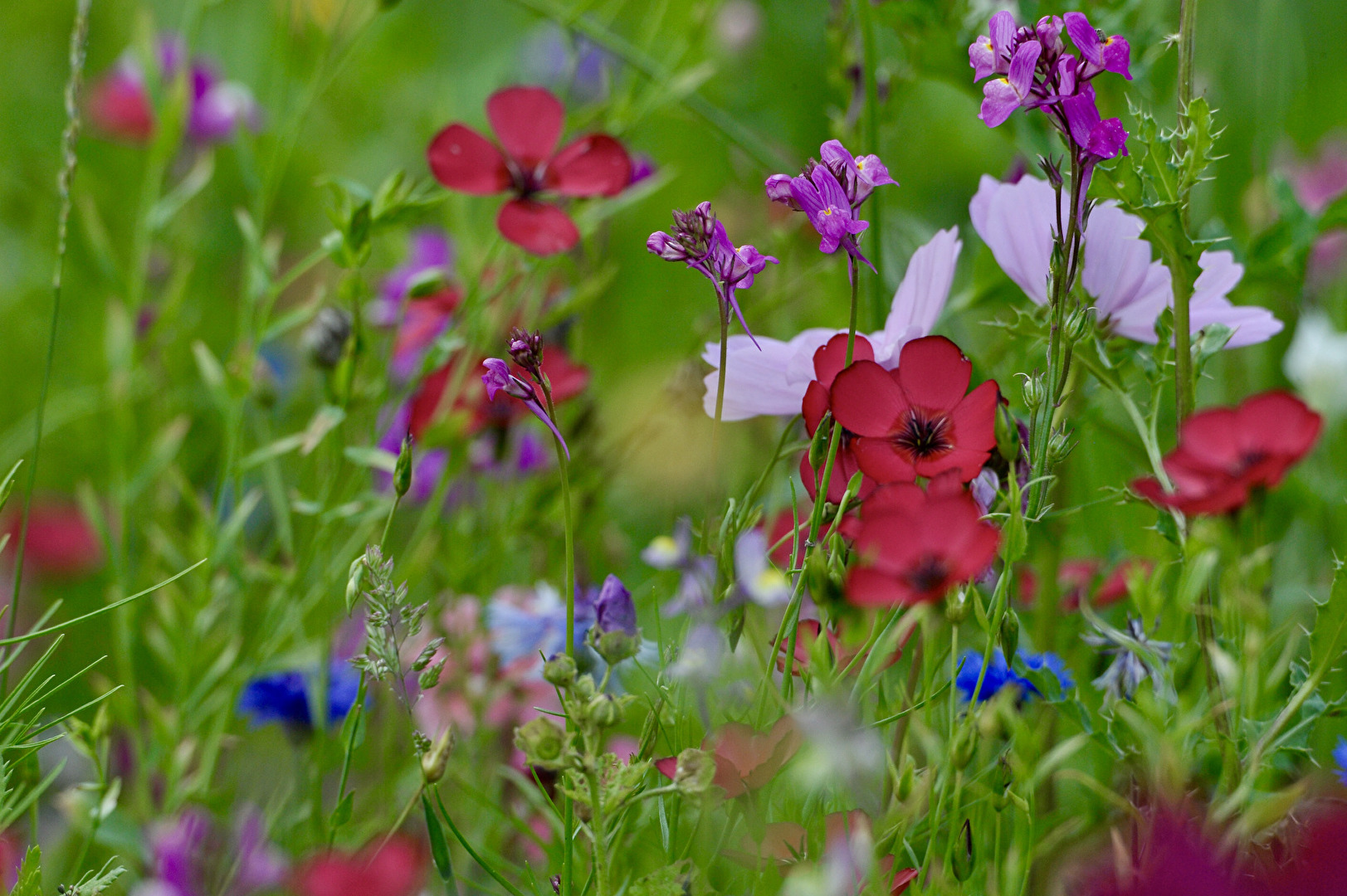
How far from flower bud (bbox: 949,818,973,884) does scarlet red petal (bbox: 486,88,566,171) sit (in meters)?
0.40

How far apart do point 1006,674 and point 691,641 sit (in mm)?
144

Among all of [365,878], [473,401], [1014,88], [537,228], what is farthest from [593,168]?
[365,878]

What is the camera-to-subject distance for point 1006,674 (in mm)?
479

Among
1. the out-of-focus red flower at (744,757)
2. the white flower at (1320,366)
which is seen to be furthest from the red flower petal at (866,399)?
the white flower at (1320,366)

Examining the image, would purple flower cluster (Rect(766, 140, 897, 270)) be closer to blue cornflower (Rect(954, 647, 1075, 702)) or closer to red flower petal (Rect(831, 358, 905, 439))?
red flower petal (Rect(831, 358, 905, 439))

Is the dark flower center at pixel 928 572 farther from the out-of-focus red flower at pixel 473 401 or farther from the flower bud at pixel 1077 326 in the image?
the out-of-focus red flower at pixel 473 401

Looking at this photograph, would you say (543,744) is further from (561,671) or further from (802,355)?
(802,355)

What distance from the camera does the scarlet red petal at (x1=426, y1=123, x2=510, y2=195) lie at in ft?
1.94

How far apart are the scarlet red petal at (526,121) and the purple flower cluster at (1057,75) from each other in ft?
0.97

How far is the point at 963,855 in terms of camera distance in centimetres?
40

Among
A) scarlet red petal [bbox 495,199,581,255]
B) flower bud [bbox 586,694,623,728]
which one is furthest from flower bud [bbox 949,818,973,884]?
scarlet red petal [bbox 495,199,581,255]

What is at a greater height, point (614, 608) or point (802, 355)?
point (802, 355)

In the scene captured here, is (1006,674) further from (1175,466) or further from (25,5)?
(25,5)

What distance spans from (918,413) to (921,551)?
0.34 feet
